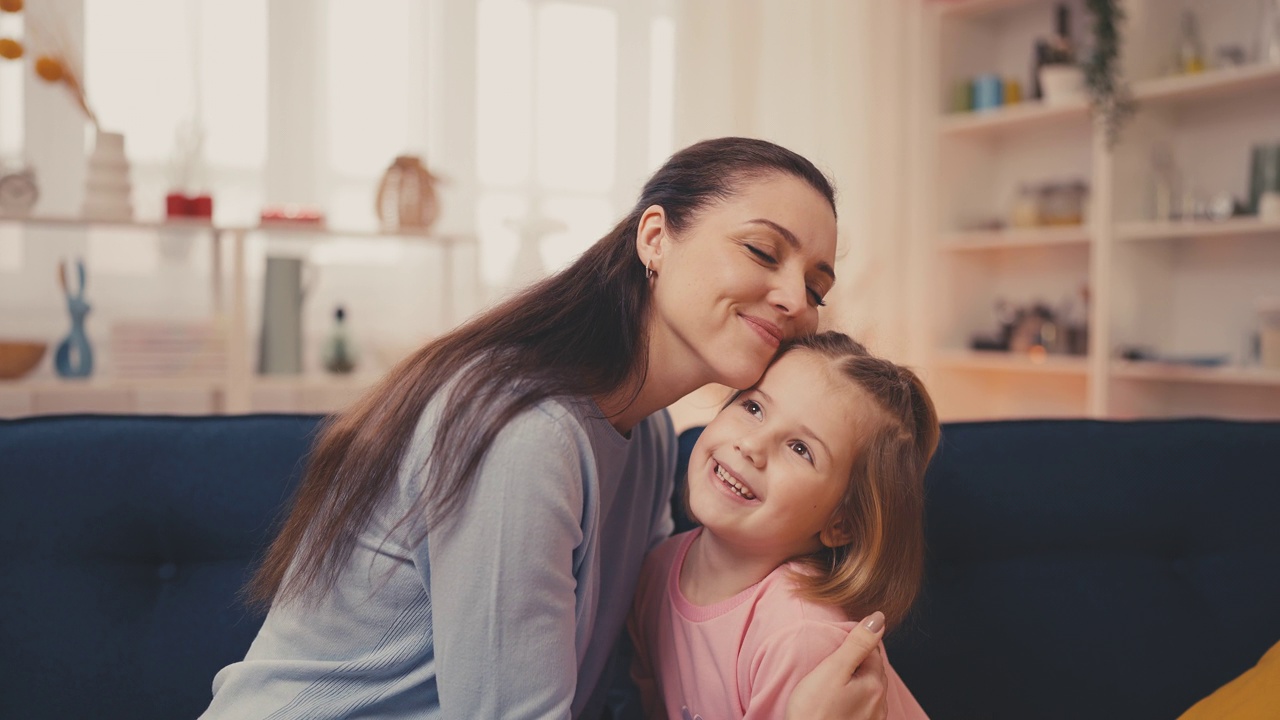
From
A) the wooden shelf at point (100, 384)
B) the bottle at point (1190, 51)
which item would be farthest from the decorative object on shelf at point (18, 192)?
the bottle at point (1190, 51)

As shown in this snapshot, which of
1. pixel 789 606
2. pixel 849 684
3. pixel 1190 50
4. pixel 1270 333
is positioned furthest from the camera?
pixel 1190 50

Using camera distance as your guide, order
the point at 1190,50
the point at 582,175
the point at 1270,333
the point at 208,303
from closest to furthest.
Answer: the point at 1270,333 < the point at 208,303 < the point at 1190,50 < the point at 582,175

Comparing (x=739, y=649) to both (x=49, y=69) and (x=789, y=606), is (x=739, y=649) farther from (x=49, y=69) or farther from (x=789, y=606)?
(x=49, y=69)

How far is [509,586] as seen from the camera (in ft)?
3.32

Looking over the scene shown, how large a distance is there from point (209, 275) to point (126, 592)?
2.78 meters

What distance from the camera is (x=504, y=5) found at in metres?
4.22

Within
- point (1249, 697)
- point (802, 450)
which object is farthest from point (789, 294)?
point (1249, 697)

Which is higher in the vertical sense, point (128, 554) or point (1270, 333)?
point (1270, 333)

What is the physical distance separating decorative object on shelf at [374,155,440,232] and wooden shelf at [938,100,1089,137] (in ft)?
8.42

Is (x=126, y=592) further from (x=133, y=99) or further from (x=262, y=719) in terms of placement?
(x=133, y=99)

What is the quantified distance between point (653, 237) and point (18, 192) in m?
2.89

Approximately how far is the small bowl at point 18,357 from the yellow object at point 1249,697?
3.34 metres

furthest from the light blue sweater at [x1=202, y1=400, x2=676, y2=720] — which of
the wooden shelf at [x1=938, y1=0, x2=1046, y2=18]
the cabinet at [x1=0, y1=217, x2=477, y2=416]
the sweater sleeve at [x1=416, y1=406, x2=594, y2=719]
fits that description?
the wooden shelf at [x1=938, y1=0, x2=1046, y2=18]

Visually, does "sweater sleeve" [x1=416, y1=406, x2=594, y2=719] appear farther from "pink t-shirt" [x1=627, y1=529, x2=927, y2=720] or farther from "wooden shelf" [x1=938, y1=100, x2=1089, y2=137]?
"wooden shelf" [x1=938, y1=100, x2=1089, y2=137]
